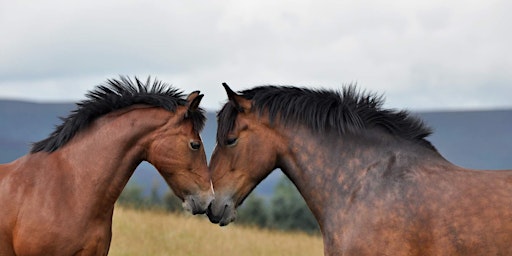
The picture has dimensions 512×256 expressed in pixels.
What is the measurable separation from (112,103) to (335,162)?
2.20 m

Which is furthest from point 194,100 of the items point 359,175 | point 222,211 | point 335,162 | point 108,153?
point 359,175

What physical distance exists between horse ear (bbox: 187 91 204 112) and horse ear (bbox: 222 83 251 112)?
41cm

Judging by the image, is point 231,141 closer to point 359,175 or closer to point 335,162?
point 335,162

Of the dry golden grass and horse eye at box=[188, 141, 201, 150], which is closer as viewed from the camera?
horse eye at box=[188, 141, 201, 150]

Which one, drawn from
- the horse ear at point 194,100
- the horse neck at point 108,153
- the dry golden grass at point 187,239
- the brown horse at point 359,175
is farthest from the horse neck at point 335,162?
the dry golden grass at point 187,239

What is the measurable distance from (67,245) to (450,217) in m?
3.33

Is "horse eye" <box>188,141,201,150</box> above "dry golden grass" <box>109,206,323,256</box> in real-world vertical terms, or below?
above

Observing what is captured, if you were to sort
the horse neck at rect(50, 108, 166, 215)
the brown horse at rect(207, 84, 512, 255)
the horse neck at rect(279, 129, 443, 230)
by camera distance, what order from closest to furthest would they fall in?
the brown horse at rect(207, 84, 512, 255), the horse neck at rect(279, 129, 443, 230), the horse neck at rect(50, 108, 166, 215)

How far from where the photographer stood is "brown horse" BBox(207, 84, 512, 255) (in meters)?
7.28

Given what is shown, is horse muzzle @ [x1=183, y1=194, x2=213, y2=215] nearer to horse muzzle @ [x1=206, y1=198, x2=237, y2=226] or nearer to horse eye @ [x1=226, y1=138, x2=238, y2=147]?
horse muzzle @ [x1=206, y1=198, x2=237, y2=226]

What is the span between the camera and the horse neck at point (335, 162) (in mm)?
7730

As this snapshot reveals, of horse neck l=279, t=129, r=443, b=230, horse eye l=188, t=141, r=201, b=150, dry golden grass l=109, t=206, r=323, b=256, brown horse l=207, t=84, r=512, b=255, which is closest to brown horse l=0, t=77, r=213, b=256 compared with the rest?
horse eye l=188, t=141, r=201, b=150

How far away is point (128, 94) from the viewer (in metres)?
8.58

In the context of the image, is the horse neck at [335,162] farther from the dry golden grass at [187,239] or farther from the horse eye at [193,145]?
the dry golden grass at [187,239]
